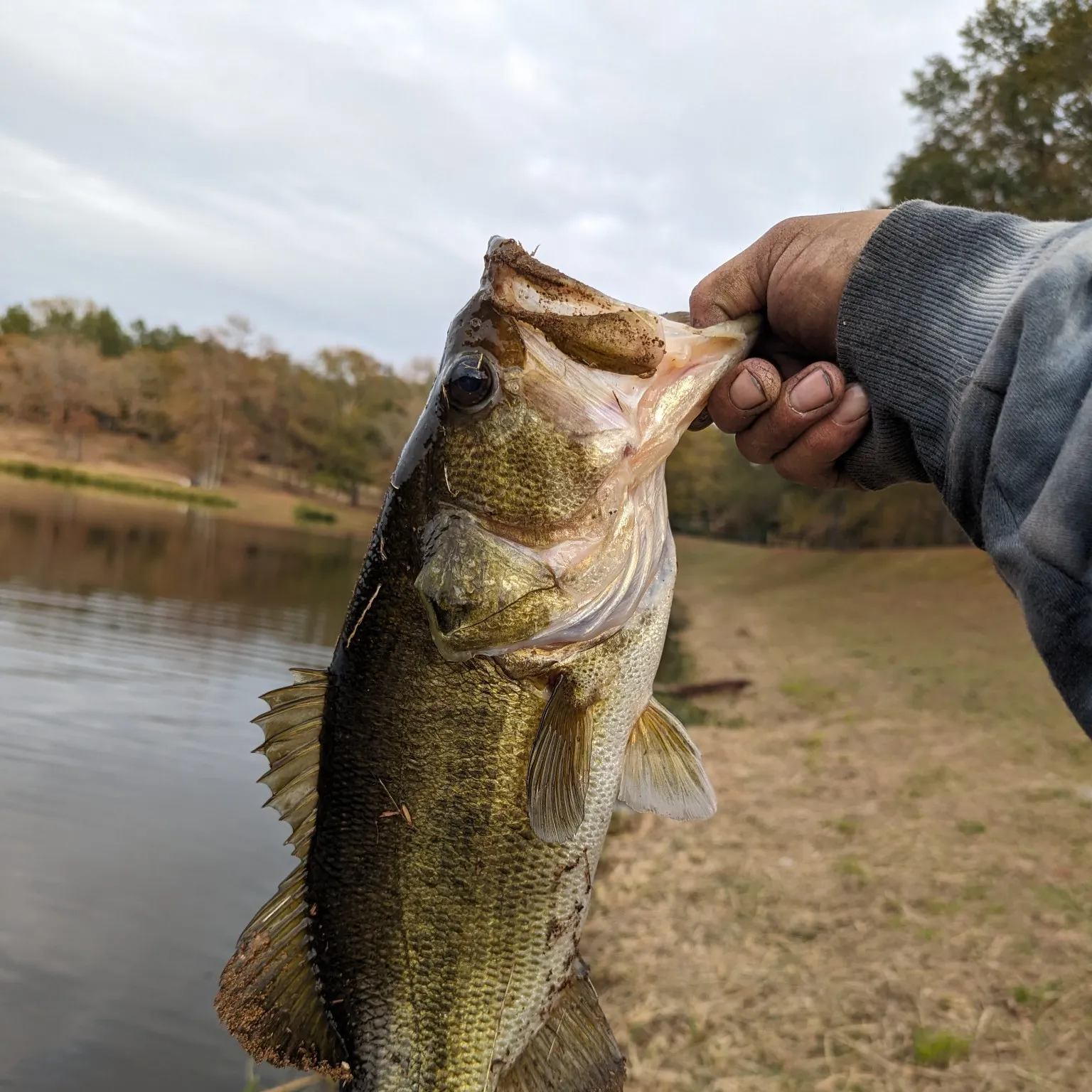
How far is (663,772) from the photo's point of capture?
2332mm

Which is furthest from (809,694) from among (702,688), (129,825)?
(129,825)

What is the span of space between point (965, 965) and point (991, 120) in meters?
26.7

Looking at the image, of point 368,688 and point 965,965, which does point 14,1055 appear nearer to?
point 368,688

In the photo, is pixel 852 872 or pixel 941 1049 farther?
pixel 852 872

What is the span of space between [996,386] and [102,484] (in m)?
60.9

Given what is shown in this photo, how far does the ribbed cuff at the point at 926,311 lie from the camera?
2010 mm

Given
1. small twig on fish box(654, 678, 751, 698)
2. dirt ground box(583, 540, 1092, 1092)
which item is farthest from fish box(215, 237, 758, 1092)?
small twig on fish box(654, 678, 751, 698)

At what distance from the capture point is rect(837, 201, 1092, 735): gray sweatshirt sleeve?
1604mm

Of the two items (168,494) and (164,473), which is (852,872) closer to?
(168,494)

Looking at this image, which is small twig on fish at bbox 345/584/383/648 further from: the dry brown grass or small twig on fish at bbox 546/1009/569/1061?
the dry brown grass

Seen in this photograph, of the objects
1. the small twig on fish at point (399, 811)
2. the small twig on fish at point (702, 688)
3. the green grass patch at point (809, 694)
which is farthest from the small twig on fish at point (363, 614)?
the small twig on fish at point (702, 688)

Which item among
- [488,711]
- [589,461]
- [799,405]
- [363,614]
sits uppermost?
[799,405]

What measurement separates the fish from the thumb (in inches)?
10.5

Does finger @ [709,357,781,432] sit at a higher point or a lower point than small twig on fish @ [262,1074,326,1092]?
higher
